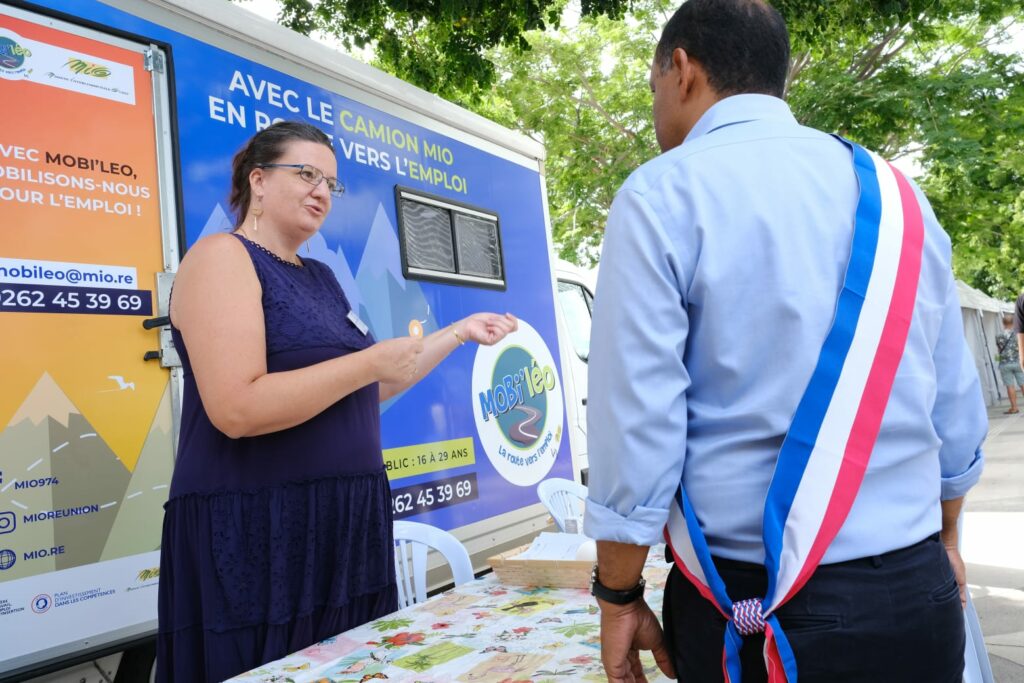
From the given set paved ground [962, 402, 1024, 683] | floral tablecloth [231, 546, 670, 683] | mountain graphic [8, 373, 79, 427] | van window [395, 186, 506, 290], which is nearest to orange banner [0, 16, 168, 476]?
mountain graphic [8, 373, 79, 427]

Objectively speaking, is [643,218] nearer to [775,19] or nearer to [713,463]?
[713,463]

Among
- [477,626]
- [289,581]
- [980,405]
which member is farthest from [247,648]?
[980,405]

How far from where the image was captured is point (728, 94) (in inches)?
52.2

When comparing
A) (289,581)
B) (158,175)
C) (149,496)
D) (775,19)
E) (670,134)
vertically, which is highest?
(158,175)

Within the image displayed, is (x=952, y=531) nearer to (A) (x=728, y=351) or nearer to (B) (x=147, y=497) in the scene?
(A) (x=728, y=351)

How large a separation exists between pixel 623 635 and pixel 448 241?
286 cm

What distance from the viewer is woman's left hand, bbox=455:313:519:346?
2.38m

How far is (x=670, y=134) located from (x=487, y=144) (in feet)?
10.1

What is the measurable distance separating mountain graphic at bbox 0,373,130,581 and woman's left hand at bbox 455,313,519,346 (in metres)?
1.08

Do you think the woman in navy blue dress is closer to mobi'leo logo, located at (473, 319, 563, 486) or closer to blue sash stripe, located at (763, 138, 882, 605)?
blue sash stripe, located at (763, 138, 882, 605)

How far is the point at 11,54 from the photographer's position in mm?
2311

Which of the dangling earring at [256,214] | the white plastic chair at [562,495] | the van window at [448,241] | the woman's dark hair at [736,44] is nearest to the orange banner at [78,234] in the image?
the dangling earring at [256,214]

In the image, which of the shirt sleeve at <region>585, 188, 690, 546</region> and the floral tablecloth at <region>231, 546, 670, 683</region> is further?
the floral tablecloth at <region>231, 546, 670, 683</region>

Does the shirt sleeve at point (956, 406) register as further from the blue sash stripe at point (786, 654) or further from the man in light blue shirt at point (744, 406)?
the blue sash stripe at point (786, 654)
